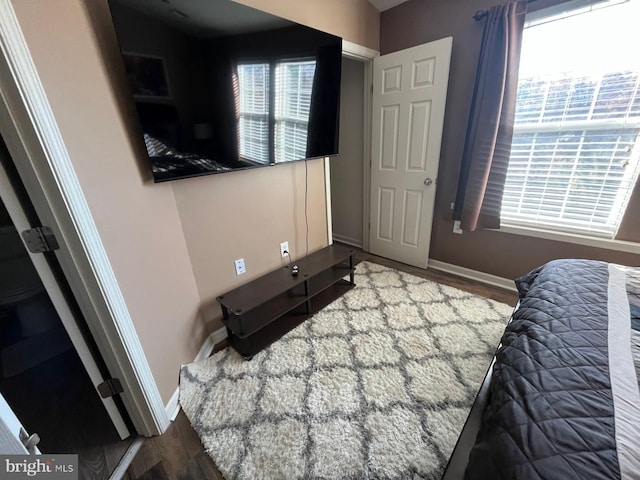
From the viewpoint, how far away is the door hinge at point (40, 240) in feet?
2.86

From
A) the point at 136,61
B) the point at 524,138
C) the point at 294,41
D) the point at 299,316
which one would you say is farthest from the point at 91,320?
the point at 524,138

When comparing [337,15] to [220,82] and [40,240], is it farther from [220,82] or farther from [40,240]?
[40,240]

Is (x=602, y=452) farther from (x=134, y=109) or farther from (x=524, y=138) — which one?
(x=524, y=138)

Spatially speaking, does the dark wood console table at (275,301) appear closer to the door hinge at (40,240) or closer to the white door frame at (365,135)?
the white door frame at (365,135)

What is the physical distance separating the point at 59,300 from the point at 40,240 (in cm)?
24

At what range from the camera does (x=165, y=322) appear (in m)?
1.36

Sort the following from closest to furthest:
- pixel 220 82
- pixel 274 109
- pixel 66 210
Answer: pixel 66 210, pixel 220 82, pixel 274 109

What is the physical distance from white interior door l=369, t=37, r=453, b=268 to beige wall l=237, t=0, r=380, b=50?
269 mm

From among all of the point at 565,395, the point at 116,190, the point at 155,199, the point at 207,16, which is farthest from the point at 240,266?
the point at 565,395

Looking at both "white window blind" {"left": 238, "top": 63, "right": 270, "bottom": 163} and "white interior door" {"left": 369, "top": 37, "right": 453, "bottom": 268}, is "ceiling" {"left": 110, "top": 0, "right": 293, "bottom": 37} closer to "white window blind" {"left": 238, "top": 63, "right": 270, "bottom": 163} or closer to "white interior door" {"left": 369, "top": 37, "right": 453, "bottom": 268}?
"white window blind" {"left": 238, "top": 63, "right": 270, "bottom": 163}

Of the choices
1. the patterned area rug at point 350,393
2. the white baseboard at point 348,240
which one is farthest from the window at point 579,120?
the white baseboard at point 348,240

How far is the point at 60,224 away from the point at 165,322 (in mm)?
688

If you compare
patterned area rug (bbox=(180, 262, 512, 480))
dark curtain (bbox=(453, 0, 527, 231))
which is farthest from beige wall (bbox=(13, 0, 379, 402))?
dark curtain (bbox=(453, 0, 527, 231))

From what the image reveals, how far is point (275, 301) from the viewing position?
1.93 metres
